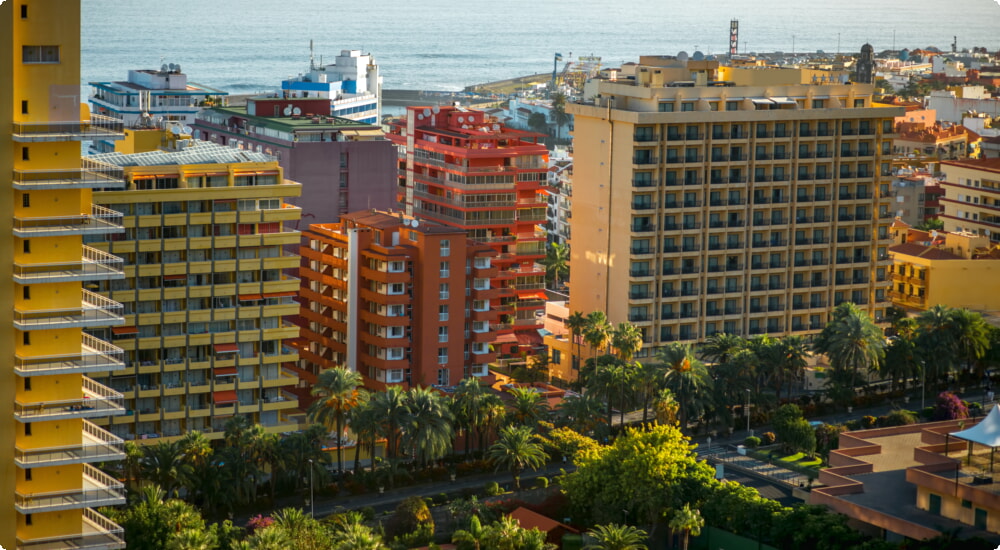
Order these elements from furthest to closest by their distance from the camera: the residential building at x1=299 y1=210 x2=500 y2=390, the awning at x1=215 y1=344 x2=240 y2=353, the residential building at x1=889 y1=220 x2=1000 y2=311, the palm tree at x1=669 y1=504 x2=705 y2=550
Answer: the residential building at x1=889 y1=220 x2=1000 y2=311
the residential building at x1=299 y1=210 x2=500 y2=390
the awning at x1=215 y1=344 x2=240 y2=353
the palm tree at x1=669 y1=504 x2=705 y2=550

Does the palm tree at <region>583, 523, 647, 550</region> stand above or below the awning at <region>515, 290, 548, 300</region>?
below

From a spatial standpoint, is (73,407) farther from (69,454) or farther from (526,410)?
(526,410)

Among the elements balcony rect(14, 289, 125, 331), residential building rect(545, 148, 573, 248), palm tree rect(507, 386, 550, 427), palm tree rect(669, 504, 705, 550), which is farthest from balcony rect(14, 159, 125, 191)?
residential building rect(545, 148, 573, 248)

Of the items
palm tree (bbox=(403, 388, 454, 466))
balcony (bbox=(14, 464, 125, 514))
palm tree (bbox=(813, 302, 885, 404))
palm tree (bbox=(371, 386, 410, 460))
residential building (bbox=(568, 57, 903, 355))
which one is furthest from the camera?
residential building (bbox=(568, 57, 903, 355))

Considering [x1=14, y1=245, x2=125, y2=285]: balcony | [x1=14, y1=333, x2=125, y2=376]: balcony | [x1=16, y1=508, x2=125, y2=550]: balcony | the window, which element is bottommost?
[x1=16, y1=508, x2=125, y2=550]: balcony

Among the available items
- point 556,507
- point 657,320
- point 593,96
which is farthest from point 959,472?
point 593,96

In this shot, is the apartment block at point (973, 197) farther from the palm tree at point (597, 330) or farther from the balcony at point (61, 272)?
the balcony at point (61, 272)

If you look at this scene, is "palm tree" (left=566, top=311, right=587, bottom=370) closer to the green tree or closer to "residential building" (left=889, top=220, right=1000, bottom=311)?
the green tree
